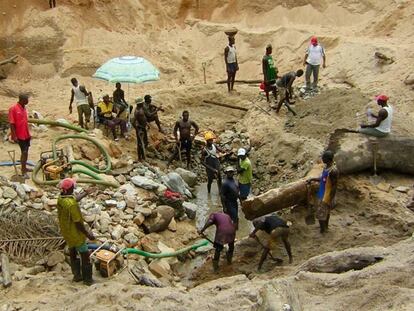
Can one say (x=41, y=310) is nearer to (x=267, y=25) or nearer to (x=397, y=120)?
(x=397, y=120)

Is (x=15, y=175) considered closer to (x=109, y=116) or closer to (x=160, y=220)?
(x=160, y=220)

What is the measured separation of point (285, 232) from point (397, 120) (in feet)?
12.6

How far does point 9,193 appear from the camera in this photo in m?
9.47

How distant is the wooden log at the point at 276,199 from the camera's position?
31.9ft

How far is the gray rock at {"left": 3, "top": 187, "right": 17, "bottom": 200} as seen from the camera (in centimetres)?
939

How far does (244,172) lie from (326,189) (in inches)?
79.5

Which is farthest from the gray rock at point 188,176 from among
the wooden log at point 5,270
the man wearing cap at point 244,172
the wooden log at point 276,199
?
the wooden log at point 5,270

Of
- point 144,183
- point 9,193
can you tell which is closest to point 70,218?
point 9,193

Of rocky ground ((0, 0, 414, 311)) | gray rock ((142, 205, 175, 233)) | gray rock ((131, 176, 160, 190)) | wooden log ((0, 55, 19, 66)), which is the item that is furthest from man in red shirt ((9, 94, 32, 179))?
wooden log ((0, 55, 19, 66))

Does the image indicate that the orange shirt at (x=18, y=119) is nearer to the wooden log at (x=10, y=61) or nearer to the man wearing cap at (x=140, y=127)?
the man wearing cap at (x=140, y=127)

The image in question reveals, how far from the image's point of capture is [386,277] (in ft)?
21.1

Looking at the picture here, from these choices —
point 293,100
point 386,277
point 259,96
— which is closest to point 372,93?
point 293,100

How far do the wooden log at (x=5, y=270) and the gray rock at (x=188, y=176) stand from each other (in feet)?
15.5

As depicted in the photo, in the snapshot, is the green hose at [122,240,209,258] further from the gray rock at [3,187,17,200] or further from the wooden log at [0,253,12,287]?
the gray rock at [3,187,17,200]
